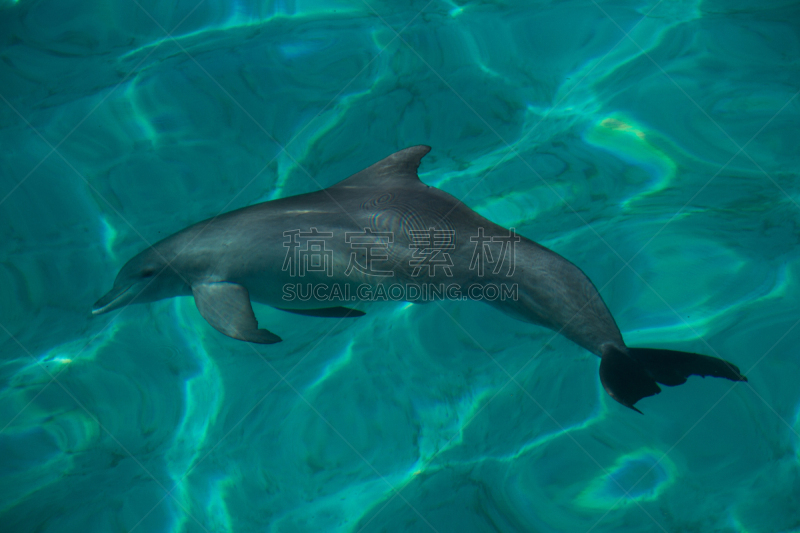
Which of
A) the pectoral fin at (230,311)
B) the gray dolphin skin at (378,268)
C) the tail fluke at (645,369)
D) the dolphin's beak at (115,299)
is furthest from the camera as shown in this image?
the dolphin's beak at (115,299)

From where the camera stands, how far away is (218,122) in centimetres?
583

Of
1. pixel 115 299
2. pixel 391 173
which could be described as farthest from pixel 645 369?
pixel 115 299

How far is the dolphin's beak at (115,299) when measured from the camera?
421cm

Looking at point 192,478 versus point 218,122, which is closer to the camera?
point 192,478

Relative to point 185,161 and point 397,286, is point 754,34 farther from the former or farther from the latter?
point 185,161

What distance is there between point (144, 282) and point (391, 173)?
2.63 meters

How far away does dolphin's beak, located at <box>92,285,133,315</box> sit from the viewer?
166 inches

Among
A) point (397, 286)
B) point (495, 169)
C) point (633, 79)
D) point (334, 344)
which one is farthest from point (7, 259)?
point (633, 79)

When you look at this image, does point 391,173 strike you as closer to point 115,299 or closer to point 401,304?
point 401,304

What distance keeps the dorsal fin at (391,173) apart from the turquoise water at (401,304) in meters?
0.96

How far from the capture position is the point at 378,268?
3.81m

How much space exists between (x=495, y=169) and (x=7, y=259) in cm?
600

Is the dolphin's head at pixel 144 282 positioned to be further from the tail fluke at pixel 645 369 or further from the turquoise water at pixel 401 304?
the tail fluke at pixel 645 369

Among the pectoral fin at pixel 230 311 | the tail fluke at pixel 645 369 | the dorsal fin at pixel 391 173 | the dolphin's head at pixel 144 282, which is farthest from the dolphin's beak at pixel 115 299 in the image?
the tail fluke at pixel 645 369
